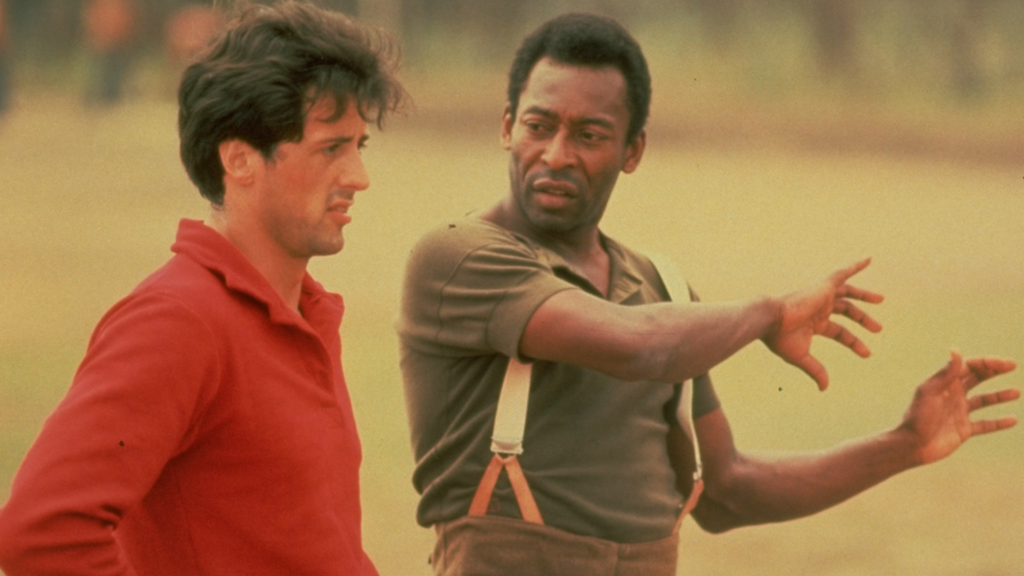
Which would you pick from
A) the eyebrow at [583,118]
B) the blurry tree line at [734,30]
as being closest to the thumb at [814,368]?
the eyebrow at [583,118]

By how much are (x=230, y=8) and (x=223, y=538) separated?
84cm

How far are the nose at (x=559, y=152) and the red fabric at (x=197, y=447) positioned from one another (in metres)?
0.77

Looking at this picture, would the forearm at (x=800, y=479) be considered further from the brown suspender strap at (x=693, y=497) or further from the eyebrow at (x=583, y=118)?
the eyebrow at (x=583, y=118)

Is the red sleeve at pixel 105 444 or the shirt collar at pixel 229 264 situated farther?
the shirt collar at pixel 229 264

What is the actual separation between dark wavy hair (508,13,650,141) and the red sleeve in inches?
49.8

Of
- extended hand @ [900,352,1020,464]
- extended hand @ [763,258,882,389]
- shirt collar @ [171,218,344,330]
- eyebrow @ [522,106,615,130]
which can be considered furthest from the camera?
extended hand @ [900,352,1020,464]

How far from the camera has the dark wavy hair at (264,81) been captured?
214cm

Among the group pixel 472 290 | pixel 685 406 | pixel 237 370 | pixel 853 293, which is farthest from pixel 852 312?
pixel 237 370

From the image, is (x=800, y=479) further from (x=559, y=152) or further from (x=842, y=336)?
(x=559, y=152)

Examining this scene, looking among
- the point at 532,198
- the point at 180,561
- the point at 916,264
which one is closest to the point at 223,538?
the point at 180,561

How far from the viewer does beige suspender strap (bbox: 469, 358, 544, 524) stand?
2.64 metres

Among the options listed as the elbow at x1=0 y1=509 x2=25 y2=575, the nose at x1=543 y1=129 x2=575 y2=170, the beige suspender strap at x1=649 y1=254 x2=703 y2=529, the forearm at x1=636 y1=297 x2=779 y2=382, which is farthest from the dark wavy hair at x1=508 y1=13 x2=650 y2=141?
the elbow at x1=0 y1=509 x2=25 y2=575

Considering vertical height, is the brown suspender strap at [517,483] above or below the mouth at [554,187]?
below

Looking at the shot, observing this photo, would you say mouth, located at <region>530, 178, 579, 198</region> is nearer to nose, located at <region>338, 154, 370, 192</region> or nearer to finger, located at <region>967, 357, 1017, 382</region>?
nose, located at <region>338, 154, 370, 192</region>
